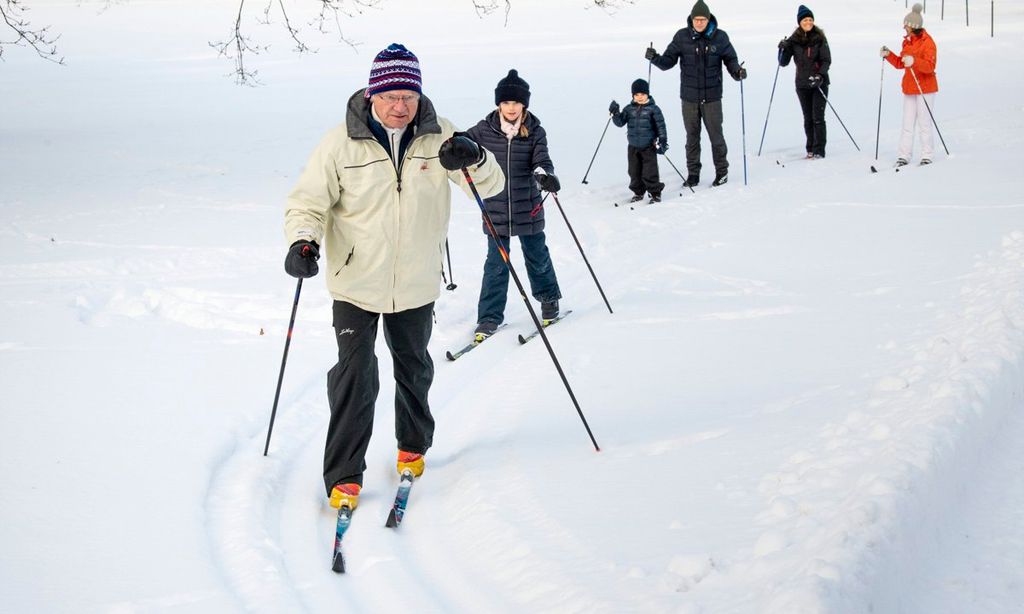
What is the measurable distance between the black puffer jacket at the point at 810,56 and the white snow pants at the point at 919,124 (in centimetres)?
144

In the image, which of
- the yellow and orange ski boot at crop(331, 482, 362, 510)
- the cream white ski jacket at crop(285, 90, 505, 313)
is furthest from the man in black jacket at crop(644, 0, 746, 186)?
the yellow and orange ski boot at crop(331, 482, 362, 510)

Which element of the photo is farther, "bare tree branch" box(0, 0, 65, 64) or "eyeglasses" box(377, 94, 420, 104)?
"bare tree branch" box(0, 0, 65, 64)

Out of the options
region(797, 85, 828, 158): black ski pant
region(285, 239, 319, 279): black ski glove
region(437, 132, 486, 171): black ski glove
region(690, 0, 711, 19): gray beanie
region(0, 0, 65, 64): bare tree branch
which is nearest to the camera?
region(285, 239, 319, 279): black ski glove

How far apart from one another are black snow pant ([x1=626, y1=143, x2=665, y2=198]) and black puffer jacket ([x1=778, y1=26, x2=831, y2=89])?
A: 270 cm

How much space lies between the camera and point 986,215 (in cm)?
820

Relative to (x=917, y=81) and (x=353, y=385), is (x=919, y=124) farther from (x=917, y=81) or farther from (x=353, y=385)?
(x=353, y=385)

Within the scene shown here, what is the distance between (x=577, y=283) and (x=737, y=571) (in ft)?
15.2

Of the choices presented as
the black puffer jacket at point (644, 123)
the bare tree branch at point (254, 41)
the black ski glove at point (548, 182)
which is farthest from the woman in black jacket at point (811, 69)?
the black ski glove at point (548, 182)

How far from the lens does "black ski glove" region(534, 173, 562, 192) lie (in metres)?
6.21

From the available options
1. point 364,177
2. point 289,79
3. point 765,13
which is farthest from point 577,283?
point 765,13

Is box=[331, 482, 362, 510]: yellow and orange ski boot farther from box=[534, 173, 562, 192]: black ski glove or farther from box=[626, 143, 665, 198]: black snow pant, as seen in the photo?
box=[626, 143, 665, 198]: black snow pant

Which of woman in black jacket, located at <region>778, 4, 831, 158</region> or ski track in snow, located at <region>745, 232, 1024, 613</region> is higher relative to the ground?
woman in black jacket, located at <region>778, 4, 831, 158</region>

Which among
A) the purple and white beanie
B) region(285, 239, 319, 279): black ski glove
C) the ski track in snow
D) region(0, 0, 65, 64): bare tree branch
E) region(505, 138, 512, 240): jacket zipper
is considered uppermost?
region(0, 0, 65, 64): bare tree branch

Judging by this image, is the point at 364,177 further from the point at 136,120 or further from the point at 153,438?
the point at 136,120
